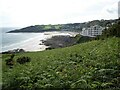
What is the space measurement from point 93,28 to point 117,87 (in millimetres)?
146706

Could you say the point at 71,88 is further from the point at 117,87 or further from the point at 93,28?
the point at 93,28

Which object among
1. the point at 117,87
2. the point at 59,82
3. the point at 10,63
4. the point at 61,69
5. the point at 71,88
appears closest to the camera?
the point at 117,87

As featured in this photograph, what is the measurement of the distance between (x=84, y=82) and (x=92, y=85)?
2.07 feet

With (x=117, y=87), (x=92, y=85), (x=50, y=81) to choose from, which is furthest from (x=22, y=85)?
(x=117, y=87)

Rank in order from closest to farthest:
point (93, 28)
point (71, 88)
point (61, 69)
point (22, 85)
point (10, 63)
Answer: point (71, 88)
point (22, 85)
point (61, 69)
point (10, 63)
point (93, 28)

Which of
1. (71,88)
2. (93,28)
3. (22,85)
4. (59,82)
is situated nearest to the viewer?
(71,88)

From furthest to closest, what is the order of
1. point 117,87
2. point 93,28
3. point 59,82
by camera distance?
1. point 93,28
2. point 59,82
3. point 117,87

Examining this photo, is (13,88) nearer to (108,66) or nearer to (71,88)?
(71,88)

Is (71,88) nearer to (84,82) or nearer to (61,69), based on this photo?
(84,82)

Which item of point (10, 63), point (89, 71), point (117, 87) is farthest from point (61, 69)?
point (10, 63)

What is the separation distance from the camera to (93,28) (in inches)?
6250

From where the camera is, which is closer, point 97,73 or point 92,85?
point 92,85

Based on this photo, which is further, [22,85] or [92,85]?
[22,85]

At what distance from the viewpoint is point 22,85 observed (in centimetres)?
1695
